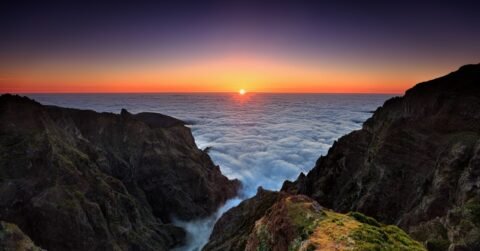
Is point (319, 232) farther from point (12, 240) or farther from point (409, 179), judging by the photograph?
point (12, 240)

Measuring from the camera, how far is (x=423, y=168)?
34.2 metres

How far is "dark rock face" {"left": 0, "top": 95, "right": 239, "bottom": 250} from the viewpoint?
45750 millimetres

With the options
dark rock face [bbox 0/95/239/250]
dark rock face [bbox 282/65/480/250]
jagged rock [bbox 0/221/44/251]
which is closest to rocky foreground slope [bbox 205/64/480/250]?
dark rock face [bbox 282/65/480/250]

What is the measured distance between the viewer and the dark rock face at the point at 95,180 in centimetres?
4575

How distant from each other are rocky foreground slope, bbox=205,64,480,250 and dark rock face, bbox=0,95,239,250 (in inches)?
666

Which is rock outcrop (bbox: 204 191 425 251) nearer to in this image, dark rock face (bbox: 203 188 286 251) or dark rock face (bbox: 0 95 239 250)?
dark rock face (bbox: 203 188 286 251)

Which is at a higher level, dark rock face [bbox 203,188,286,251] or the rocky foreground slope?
the rocky foreground slope

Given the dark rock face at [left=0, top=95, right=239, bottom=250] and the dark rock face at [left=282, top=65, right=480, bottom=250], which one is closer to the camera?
the dark rock face at [left=282, top=65, right=480, bottom=250]

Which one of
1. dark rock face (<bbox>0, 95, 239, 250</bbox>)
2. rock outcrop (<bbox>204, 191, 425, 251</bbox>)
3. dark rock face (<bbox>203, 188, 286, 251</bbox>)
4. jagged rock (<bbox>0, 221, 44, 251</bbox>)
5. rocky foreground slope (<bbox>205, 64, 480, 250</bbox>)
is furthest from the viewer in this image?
dark rock face (<bbox>0, 95, 239, 250</bbox>)

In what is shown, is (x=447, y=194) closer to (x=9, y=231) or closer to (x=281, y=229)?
(x=281, y=229)

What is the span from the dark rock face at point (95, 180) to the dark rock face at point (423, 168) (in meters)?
29.9

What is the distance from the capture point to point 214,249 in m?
44.7

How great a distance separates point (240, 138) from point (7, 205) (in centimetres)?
14712

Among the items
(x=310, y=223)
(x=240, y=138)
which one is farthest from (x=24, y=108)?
(x=240, y=138)
